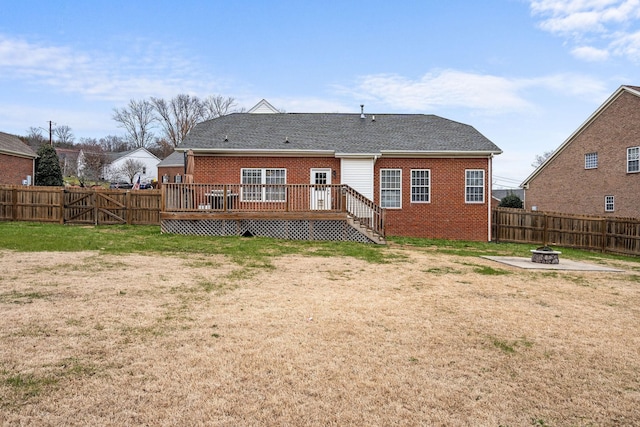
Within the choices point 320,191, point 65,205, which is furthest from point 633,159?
point 65,205

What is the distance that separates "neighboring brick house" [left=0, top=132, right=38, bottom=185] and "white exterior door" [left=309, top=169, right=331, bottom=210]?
25127 mm

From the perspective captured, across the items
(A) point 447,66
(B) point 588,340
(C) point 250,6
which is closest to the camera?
(B) point 588,340

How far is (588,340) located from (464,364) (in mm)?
1880

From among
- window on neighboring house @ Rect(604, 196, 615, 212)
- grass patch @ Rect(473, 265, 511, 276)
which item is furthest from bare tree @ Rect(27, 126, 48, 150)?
grass patch @ Rect(473, 265, 511, 276)

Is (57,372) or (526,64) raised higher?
(526,64)

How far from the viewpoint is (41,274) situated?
289 inches

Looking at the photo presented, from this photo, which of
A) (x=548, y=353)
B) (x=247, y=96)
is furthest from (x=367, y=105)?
(x=247, y=96)

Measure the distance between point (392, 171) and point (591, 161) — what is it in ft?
48.7

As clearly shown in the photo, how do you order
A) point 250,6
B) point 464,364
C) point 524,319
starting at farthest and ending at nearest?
point 250,6
point 524,319
point 464,364

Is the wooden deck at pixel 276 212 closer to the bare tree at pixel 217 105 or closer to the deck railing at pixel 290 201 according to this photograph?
the deck railing at pixel 290 201

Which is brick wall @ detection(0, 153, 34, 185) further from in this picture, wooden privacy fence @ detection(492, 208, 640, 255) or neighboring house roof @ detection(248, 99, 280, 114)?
wooden privacy fence @ detection(492, 208, 640, 255)

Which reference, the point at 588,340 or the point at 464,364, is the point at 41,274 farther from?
the point at 588,340

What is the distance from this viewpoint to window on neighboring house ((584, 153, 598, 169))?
24.9m

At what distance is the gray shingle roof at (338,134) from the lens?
59.1ft
